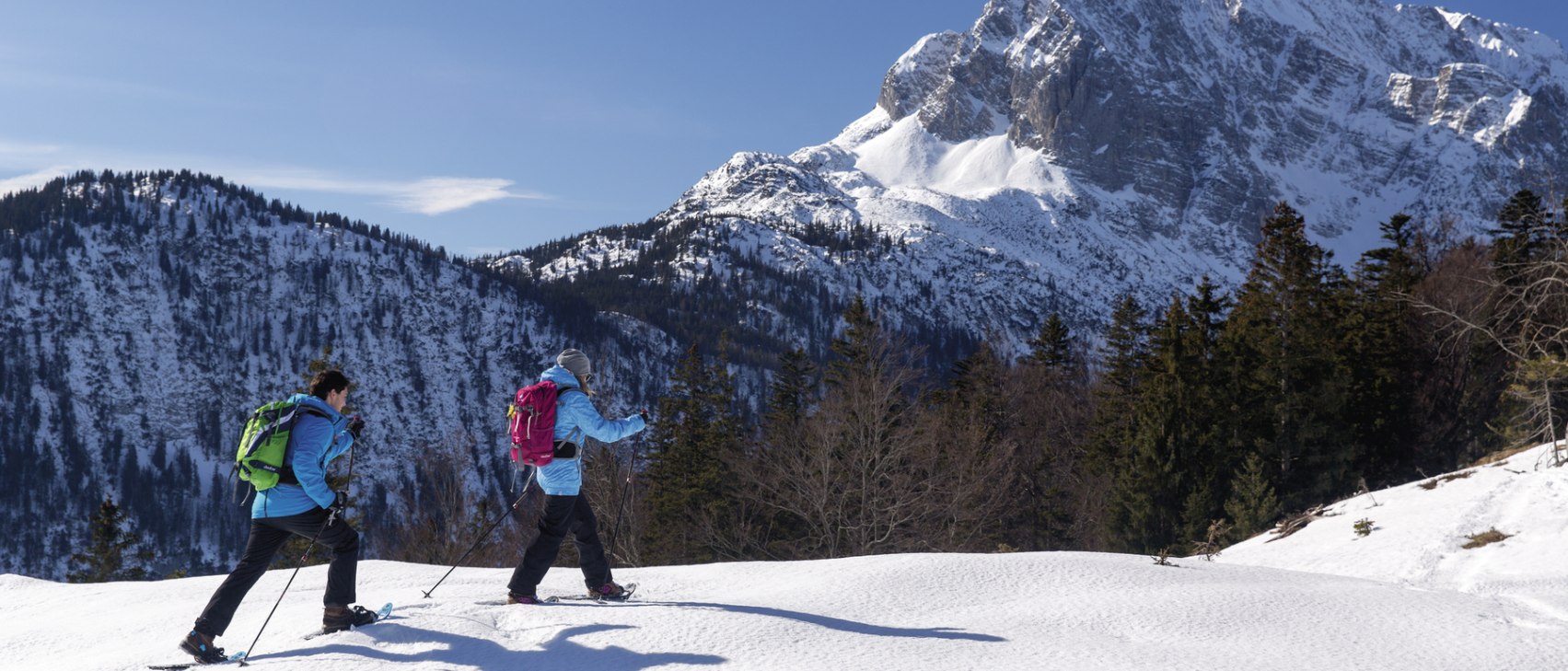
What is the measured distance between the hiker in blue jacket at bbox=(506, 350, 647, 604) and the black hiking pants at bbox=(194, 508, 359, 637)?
1.08 m

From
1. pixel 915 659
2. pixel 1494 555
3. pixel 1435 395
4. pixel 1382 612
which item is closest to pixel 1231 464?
pixel 1435 395

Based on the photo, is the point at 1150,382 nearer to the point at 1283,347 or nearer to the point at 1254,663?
the point at 1283,347

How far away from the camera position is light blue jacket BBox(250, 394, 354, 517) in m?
5.96

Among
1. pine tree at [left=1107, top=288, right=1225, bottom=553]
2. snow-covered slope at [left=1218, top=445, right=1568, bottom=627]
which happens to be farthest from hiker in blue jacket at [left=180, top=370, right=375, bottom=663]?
pine tree at [left=1107, top=288, right=1225, bottom=553]

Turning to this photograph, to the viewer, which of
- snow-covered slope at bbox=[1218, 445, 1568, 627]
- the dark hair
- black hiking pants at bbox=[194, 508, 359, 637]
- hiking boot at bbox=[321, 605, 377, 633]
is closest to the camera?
black hiking pants at bbox=[194, 508, 359, 637]

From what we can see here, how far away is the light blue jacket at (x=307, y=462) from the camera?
19.6 ft

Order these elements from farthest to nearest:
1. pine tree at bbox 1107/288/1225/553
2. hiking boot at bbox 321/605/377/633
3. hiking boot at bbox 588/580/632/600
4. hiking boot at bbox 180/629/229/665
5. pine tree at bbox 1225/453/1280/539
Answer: pine tree at bbox 1107/288/1225/553
pine tree at bbox 1225/453/1280/539
hiking boot at bbox 588/580/632/600
hiking boot at bbox 321/605/377/633
hiking boot at bbox 180/629/229/665

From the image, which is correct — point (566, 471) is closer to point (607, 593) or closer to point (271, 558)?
point (607, 593)

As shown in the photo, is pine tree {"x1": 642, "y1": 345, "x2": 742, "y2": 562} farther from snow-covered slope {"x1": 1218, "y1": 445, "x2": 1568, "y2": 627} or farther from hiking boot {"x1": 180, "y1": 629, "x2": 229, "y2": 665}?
hiking boot {"x1": 180, "y1": 629, "x2": 229, "y2": 665}

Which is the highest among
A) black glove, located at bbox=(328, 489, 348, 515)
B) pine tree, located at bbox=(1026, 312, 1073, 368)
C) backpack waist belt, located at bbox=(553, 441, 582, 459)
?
pine tree, located at bbox=(1026, 312, 1073, 368)

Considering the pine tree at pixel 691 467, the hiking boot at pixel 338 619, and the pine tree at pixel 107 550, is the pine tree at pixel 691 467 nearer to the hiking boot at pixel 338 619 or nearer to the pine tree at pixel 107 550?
the pine tree at pixel 107 550

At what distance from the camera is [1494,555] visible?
879 centimetres

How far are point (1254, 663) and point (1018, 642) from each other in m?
1.25

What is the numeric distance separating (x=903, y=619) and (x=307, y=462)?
3.84 m
